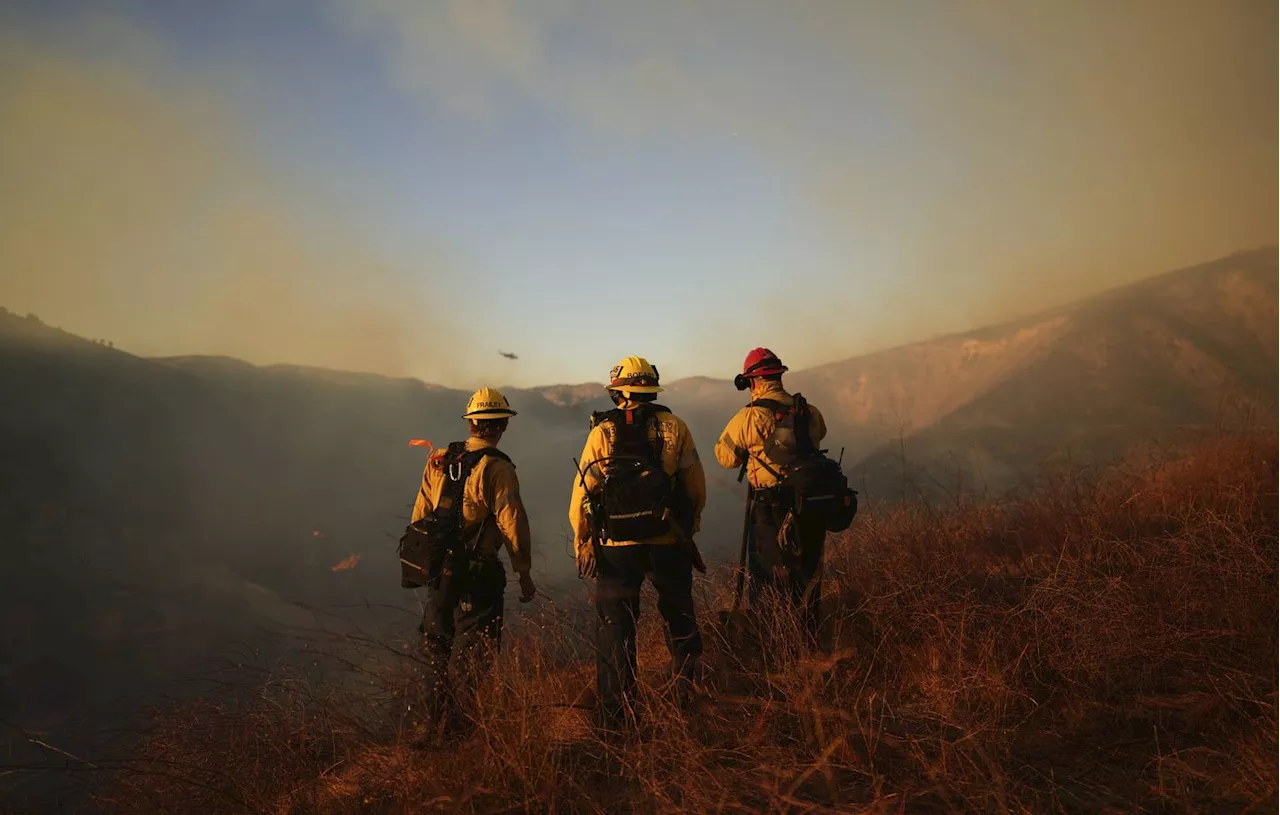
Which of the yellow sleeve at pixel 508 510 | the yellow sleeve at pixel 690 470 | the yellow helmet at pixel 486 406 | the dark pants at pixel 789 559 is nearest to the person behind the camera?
the yellow sleeve at pixel 690 470

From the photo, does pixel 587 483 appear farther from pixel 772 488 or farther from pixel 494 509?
pixel 772 488

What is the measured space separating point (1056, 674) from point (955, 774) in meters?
1.37

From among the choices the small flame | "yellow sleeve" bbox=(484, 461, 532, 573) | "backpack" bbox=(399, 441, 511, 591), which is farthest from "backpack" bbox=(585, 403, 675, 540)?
the small flame

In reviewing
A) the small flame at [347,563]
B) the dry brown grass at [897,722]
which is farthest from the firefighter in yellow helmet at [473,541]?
the small flame at [347,563]

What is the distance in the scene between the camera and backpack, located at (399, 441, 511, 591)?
3957 mm

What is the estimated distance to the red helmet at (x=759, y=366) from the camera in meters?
4.77

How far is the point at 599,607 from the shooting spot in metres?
3.68

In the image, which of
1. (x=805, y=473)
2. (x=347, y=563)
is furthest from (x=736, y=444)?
(x=347, y=563)

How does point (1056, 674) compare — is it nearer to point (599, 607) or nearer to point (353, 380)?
point (599, 607)

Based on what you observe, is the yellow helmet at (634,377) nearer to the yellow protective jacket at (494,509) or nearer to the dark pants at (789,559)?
the yellow protective jacket at (494,509)

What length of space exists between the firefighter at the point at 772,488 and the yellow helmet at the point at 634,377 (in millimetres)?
818

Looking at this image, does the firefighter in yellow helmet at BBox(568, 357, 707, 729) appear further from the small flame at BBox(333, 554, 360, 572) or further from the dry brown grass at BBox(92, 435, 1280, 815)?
the small flame at BBox(333, 554, 360, 572)

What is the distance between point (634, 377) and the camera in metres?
3.98

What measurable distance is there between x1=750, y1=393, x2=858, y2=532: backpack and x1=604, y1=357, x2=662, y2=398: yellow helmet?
1098 mm
